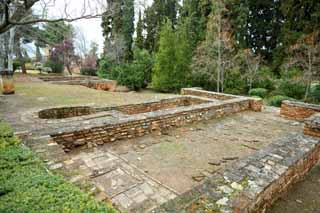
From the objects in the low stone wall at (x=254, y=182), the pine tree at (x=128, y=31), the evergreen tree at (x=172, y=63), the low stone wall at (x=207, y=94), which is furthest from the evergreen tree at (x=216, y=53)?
the low stone wall at (x=254, y=182)

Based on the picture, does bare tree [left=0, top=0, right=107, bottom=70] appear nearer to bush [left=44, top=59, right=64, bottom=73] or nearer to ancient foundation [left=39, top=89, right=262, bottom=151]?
ancient foundation [left=39, top=89, right=262, bottom=151]

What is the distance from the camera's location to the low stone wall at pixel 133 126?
3814 mm

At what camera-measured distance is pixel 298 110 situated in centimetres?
648

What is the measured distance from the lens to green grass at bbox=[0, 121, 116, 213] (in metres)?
1.63

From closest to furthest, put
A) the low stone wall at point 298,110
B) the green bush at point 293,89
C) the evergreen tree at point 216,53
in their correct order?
1. the low stone wall at point 298,110
2. the green bush at point 293,89
3. the evergreen tree at point 216,53

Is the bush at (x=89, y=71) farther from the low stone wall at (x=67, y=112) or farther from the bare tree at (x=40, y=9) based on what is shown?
the bare tree at (x=40, y=9)

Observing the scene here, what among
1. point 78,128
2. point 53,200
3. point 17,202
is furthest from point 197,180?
point 78,128

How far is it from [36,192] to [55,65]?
23410 mm

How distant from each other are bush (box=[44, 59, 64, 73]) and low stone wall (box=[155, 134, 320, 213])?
2362cm

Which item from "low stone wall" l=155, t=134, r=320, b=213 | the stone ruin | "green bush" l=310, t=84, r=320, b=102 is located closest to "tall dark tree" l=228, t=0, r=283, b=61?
"green bush" l=310, t=84, r=320, b=102

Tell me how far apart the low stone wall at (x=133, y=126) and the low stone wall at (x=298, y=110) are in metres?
2.06

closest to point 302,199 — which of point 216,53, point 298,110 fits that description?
point 298,110

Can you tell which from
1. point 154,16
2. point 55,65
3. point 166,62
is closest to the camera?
point 166,62

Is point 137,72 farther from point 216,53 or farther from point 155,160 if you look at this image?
point 155,160
